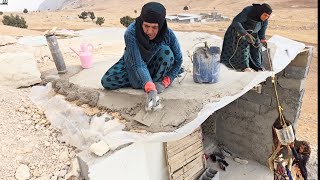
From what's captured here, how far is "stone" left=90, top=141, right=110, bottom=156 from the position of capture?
80.7 inches

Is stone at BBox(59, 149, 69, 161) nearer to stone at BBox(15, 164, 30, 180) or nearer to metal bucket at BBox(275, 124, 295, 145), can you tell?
stone at BBox(15, 164, 30, 180)

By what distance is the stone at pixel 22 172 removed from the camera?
2.15 metres

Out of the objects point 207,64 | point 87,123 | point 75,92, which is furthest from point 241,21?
point 87,123

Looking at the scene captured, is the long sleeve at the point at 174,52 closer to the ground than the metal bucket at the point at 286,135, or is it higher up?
higher up

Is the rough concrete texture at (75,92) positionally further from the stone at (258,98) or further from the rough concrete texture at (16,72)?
the stone at (258,98)

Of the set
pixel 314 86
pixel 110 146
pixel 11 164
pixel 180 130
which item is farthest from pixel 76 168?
pixel 314 86

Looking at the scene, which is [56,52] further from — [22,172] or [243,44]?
[243,44]

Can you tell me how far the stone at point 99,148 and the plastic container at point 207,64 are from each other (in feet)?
4.40

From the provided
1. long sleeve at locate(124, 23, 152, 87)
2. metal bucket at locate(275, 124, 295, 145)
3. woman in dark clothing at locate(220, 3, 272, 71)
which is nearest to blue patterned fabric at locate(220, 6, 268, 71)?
woman in dark clothing at locate(220, 3, 272, 71)

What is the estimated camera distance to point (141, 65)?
2631 millimetres

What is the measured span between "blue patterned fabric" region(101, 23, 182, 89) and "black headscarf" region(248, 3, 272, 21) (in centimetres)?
117

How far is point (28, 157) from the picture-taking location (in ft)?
7.64

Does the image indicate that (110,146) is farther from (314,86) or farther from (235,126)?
(314,86)

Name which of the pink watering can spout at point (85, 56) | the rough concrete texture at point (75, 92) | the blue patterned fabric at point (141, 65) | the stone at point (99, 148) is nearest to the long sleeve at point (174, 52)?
the blue patterned fabric at point (141, 65)
